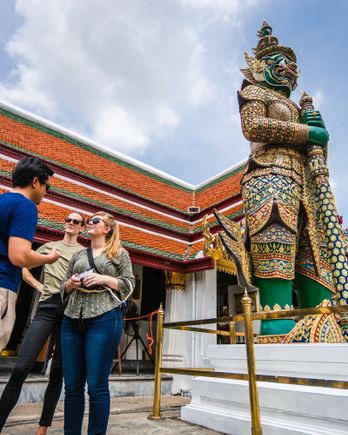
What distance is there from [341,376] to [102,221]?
2.01 meters

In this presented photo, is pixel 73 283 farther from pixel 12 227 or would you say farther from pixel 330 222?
pixel 330 222

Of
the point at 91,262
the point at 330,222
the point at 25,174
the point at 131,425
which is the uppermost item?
the point at 330,222

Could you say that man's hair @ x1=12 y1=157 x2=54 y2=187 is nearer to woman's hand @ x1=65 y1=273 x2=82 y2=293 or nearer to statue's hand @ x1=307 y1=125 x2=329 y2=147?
woman's hand @ x1=65 y1=273 x2=82 y2=293

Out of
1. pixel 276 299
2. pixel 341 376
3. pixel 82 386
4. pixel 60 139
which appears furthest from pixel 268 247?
pixel 60 139

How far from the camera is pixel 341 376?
239 cm

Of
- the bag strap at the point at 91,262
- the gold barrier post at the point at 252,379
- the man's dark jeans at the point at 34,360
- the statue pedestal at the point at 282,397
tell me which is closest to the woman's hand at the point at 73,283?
the bag strap at the point at 91,262

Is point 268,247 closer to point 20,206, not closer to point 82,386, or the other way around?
point 82,386

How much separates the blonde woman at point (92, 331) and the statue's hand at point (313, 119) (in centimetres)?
269

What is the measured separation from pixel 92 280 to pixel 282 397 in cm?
169

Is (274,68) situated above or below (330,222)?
above

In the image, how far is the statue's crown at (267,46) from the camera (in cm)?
411

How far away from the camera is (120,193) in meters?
7.97

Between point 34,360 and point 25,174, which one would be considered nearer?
point 25,174

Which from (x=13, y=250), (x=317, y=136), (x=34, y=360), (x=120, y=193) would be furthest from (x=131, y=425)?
(x=120, y=193)
